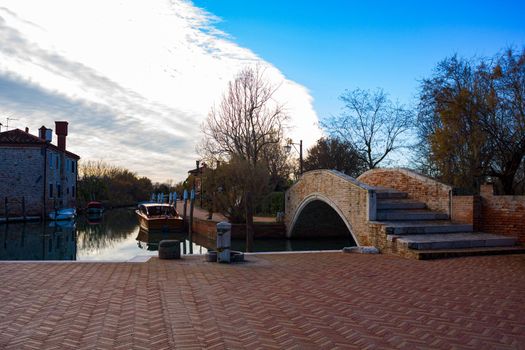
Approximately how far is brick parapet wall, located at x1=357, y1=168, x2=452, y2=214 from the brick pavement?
12.6 feet

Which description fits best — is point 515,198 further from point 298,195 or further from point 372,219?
point 298,195

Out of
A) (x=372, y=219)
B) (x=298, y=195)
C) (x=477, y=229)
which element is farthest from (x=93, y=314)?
(x=298, y=195)

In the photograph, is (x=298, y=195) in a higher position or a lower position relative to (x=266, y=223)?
higher

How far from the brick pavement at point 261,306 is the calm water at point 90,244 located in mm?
9722

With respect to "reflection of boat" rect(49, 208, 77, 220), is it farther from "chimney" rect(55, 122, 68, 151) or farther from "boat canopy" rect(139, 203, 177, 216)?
"chimney" rect(55, 122, 68, 151)

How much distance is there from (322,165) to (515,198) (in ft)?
83.6

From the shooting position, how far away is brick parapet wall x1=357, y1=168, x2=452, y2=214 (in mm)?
11852

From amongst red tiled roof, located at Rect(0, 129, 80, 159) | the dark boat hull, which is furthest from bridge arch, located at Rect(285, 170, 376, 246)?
red tiled roof, located at Rect(0, 129, 80, 159)

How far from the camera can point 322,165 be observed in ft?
117

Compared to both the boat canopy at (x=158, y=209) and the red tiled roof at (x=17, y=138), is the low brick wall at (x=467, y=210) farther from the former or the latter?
the red tiled roof at (x=17, y=138)

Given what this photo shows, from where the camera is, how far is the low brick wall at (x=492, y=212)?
10.1m

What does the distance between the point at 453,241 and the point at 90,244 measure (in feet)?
57.6

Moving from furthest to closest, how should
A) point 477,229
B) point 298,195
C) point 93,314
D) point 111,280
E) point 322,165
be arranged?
point 322,165 < point 298,195 < point 477,229 < point 111,280 < point 93,314

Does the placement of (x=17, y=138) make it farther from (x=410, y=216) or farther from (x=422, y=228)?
(x=422, y=228)
